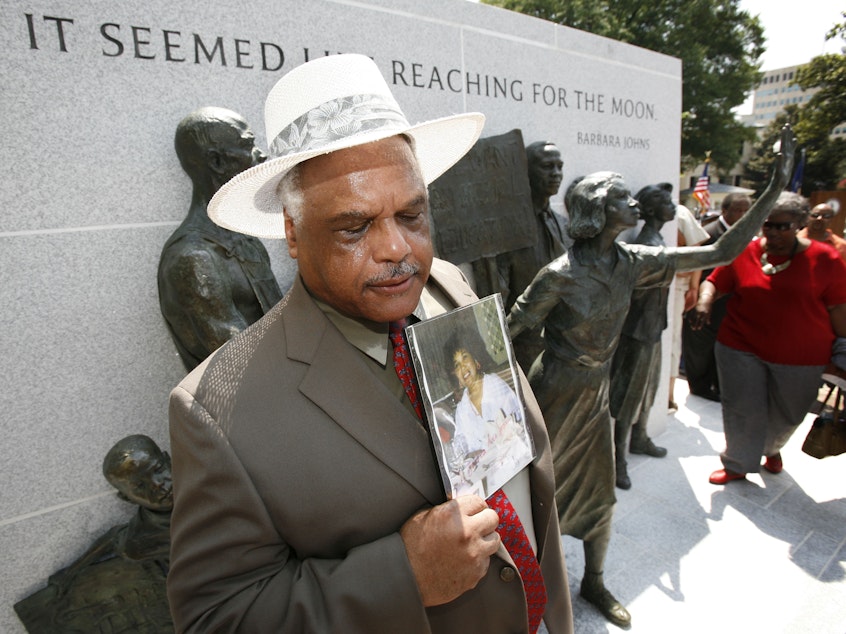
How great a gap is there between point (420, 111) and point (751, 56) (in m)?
25.5

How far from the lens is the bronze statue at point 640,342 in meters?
4.27

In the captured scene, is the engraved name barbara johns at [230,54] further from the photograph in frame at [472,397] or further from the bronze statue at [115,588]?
the photograph in frame at [472,397]

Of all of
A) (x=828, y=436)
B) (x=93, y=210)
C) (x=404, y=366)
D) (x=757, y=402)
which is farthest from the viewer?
(x=757, y=402)

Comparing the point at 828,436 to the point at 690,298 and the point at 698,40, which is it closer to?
the point at 690,298

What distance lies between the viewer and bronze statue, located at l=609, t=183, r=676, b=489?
4266 millimetres

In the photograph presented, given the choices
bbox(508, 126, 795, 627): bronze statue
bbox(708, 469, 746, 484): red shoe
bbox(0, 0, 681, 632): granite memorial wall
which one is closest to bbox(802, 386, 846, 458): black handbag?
bbox(708, 469, 746, 484): red shoe

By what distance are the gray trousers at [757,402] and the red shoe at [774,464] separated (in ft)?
0.62

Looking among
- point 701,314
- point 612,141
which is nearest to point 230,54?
point 612,141

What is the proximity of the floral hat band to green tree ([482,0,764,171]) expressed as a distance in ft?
70.5

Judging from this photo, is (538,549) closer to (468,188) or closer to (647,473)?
(468,188)

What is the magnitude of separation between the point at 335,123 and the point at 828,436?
4.01m

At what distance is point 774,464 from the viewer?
4.39 m

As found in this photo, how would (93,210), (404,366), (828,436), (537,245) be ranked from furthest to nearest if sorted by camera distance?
(537,245), (828,436), (93,210), (404,366)

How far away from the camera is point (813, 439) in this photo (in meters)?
3.53
